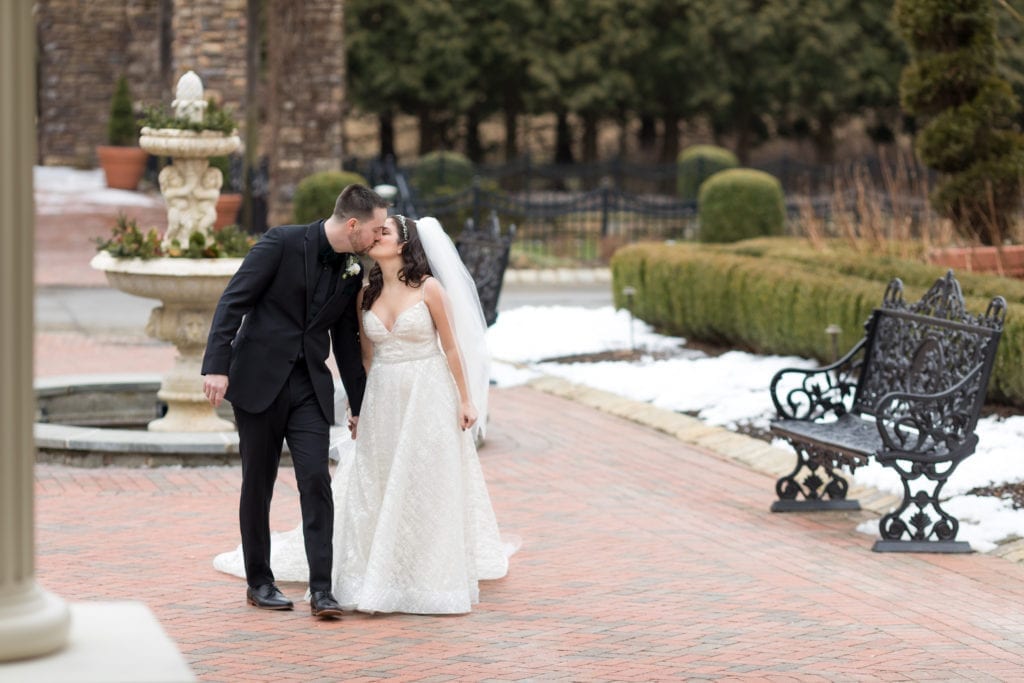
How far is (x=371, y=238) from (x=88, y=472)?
3598 millimetres

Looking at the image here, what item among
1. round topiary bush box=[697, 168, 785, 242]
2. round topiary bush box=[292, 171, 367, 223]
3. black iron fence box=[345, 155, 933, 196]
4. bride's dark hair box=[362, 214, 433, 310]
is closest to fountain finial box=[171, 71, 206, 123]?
bride's dark hair box=[362, 214, 433, 310]

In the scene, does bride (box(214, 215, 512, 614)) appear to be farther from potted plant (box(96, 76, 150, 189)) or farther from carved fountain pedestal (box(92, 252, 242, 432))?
potted plant (box(96, 76, 150, 189))

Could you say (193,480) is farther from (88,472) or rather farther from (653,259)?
(653,259)

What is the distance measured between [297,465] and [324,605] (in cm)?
54

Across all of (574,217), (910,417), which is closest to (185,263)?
(910,417)

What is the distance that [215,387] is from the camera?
624cm

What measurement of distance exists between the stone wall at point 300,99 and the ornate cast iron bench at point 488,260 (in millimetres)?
11718

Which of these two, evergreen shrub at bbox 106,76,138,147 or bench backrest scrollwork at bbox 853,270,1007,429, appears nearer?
bench backrest scrollwork at bbox 853,270,1007,429

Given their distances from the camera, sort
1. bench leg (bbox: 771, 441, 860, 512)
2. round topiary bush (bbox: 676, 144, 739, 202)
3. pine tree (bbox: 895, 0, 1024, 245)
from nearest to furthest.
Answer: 1. bench leg (bbox: 771, 441, 860, 512)
2. pine tree (bbox: 895, 0, 1024, 245)
3. round topiary bush (bbox: 676, 144, 739, 202)

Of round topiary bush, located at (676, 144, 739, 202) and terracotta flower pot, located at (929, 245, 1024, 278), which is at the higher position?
round topiary bush, located at (676, 144, 739, 202)

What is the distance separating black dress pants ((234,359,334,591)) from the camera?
6.33 metres

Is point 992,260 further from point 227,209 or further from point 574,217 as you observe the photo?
point 227,209

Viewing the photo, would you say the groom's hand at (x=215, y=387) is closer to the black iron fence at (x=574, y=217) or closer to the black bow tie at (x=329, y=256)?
the black bow tie at (x=329, y=256)

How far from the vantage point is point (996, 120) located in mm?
14359
